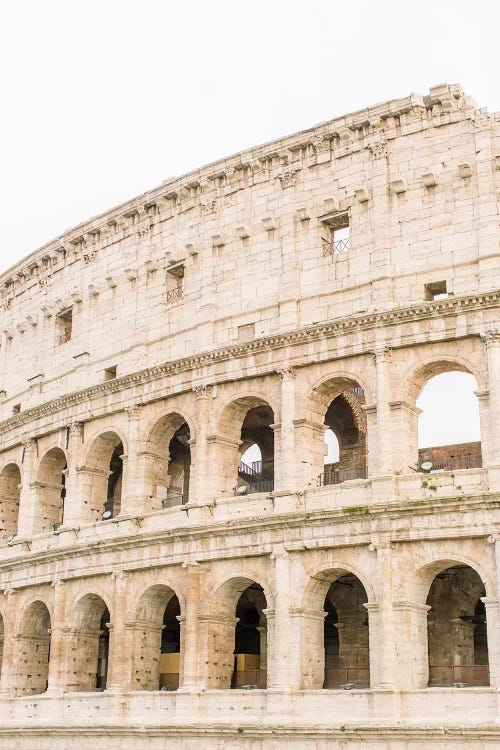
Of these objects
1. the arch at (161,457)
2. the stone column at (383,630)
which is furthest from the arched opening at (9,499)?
the stone column at (383,630)

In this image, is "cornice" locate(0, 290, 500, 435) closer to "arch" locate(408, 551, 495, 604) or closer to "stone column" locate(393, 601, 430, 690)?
"arch" locate(408, 551, 495, 604)

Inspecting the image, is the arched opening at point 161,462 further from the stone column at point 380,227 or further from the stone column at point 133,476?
the stone column at point 380,227

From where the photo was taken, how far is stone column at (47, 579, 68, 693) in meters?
29.2

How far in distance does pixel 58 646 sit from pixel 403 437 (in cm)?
1163

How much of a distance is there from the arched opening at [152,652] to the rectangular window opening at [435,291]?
1018 centimetres

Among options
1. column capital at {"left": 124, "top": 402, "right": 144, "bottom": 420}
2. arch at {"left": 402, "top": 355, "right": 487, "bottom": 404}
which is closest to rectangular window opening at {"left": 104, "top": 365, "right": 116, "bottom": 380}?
column capital at {"left": 124, "top": 402, "right": 144, "bottom": 420}

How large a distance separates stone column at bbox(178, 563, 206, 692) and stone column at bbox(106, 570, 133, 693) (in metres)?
1.92

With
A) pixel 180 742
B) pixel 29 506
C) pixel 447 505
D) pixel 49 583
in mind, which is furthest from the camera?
pixel 29 506

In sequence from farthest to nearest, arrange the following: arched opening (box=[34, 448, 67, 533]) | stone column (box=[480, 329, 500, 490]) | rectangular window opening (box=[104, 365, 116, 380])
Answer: arched opening (box=[34, 448, 67, 533])
rectangular window opening (box=[104, 365, 116, 380])
stone column (box=[480, 329, 500, 490])

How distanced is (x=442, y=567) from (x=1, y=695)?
14163 mm

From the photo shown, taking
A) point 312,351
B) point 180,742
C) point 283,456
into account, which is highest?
point 312,351

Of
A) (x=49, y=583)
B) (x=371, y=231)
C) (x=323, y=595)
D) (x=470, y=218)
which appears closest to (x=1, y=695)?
(x=49, y=583)

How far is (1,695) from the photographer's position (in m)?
30.7

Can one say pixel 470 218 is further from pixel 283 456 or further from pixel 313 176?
pixel 283 456
